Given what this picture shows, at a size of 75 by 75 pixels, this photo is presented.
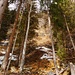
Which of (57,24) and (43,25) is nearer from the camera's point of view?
(57,24)

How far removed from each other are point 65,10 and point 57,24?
147 centimetres

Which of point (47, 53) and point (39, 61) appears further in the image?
point (47, 53)

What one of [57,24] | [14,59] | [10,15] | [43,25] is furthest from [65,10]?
[14,59]

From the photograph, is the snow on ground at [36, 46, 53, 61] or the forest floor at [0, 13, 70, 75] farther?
the snow on ground at [36, 46, 53, 61]

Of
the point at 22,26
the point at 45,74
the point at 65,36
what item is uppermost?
the point at 22,26

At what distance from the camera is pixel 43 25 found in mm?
20734

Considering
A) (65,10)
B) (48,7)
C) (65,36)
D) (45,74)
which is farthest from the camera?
(48,7)

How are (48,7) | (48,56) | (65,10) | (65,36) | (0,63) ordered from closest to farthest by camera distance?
(0,63) < (48,56) < (65,36) < (65,10) < (48,7)

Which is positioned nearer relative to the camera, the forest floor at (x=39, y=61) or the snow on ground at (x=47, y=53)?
the forest floor at (x=39, y=61)

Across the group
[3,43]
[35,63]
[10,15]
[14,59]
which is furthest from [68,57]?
[10,15]

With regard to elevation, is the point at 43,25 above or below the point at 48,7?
below

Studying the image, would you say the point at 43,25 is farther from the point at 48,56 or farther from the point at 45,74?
the point at 45,74

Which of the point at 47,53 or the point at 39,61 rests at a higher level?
the point at 47,53

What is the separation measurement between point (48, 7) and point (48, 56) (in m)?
6.14
